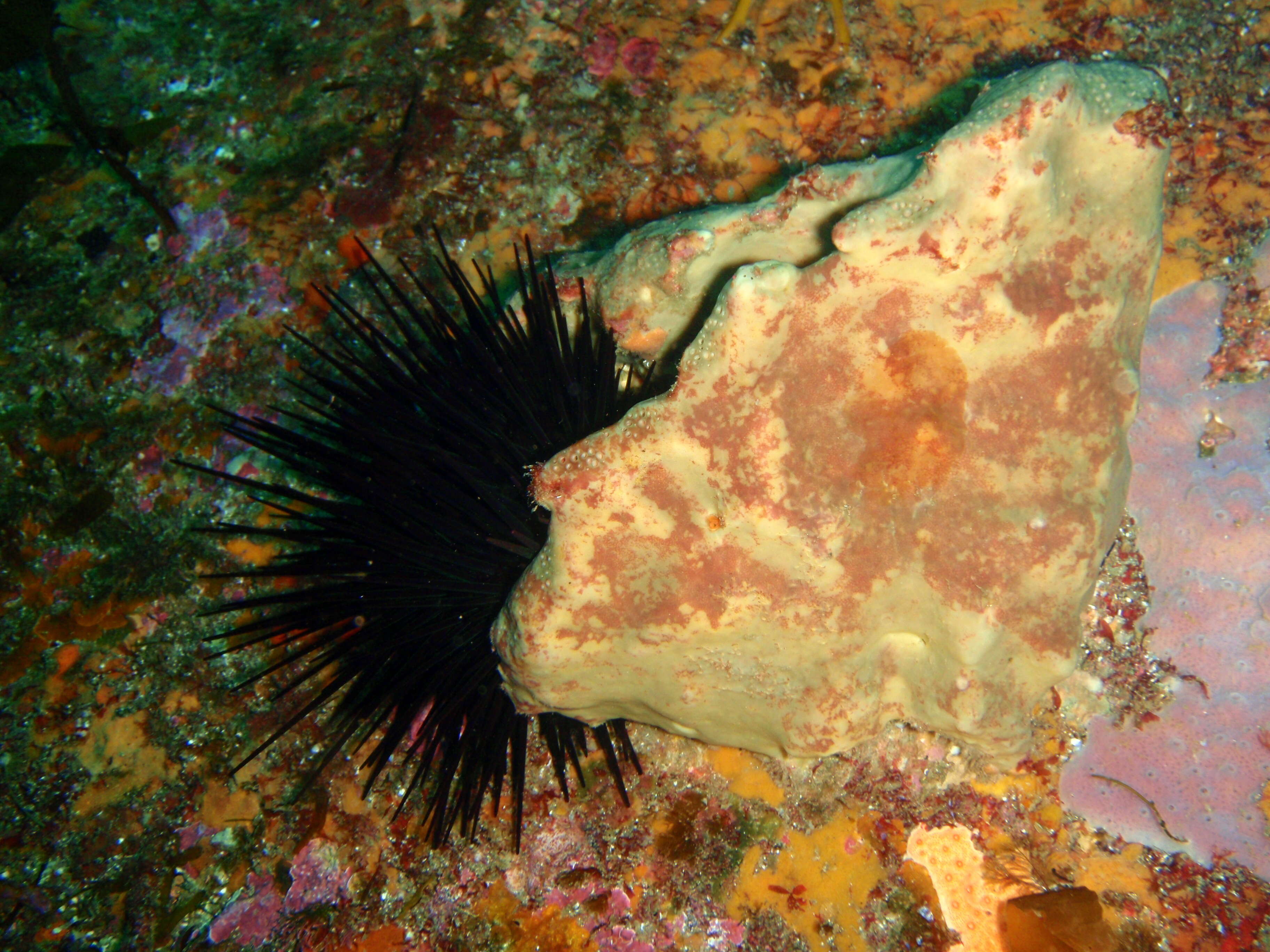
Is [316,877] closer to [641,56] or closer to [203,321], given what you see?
[203,321]

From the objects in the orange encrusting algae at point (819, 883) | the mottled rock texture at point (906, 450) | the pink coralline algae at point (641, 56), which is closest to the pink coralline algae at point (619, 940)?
the orange encrusting algae at point (819, 883)

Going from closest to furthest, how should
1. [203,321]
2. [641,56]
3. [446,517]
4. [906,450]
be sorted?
[906,450]
[446,517]
[641,56]
[203,321]

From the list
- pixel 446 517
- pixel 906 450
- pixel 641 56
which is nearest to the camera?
pixel 906 450

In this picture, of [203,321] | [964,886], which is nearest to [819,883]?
[964,886]

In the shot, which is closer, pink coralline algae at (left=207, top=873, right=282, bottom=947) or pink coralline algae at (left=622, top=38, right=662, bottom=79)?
pink coralline algae at (left=207, top=873, right=282, bottom=947)

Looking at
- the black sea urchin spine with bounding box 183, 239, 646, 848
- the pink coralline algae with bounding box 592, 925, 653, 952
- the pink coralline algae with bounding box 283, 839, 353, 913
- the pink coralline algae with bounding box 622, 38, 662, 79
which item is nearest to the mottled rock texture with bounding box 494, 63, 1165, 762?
the black sea urchin spine with bounding box 183, 239, 646, 848

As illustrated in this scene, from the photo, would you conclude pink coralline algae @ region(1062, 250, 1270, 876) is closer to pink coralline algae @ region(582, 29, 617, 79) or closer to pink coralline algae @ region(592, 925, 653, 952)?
pink coralline algae @ region(592, 925, 653, 952)

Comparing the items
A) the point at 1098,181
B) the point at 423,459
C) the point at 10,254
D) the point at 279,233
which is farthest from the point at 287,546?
the point at 1098,181
